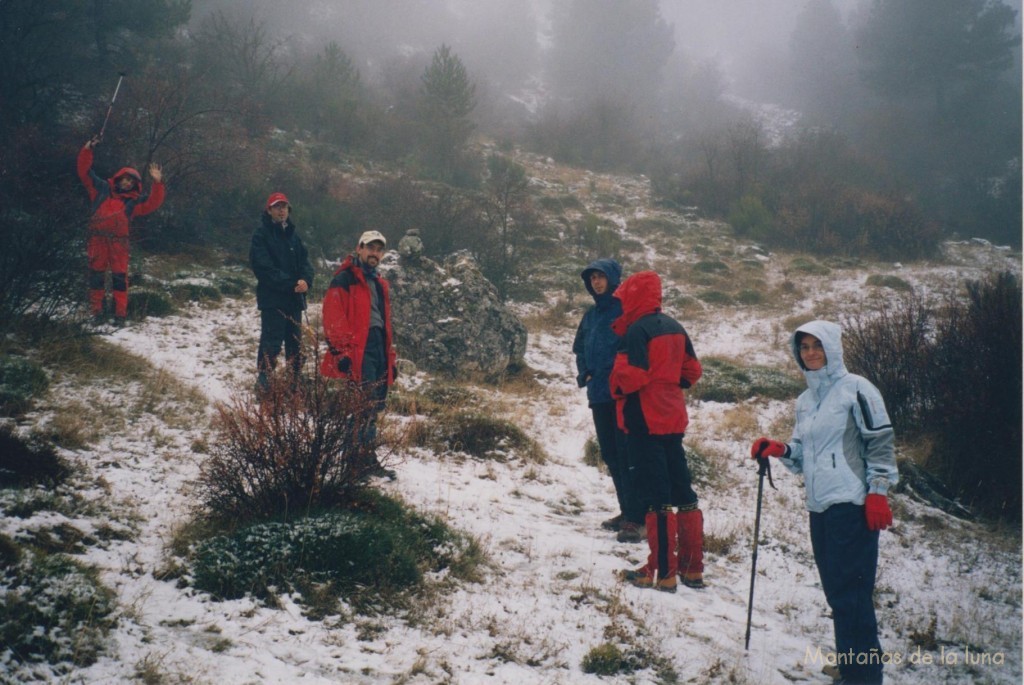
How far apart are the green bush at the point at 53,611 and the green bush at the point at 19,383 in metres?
2.38

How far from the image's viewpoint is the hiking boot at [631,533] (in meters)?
4.67

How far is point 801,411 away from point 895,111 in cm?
3550

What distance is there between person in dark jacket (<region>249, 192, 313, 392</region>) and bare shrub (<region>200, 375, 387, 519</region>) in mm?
2341

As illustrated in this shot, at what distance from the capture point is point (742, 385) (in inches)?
384

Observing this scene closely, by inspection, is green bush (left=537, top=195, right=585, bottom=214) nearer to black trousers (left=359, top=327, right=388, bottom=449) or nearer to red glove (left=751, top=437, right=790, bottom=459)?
black trousers (left=359, top=327, right=388, bottom=449)

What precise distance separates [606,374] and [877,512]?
92.5 inches

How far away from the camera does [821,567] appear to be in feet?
9.84

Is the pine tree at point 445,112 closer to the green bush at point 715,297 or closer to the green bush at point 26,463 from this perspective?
the green bush at point 715,297

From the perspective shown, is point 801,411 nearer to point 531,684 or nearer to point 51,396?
point 531,684

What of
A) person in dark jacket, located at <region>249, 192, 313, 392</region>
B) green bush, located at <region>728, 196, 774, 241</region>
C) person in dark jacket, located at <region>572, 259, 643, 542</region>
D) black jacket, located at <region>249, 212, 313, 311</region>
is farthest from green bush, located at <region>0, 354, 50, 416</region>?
green bush, located at <region>728, 196, 774, 241</region>

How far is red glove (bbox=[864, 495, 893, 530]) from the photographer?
275 cm

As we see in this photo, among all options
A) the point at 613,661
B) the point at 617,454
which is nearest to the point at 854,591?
the point at 613,661

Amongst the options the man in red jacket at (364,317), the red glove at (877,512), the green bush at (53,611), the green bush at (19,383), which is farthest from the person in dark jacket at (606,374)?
the green bush at (19,383)

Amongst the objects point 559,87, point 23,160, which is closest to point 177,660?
point 23,160
